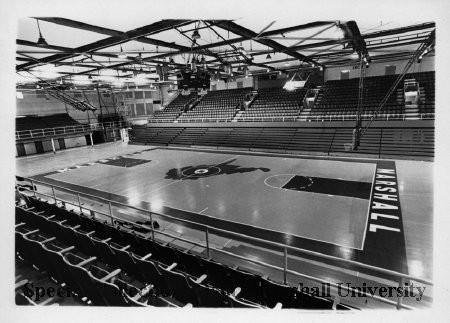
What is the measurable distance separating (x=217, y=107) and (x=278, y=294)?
22.8 m

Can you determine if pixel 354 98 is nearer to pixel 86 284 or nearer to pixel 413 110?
pixel 413 110

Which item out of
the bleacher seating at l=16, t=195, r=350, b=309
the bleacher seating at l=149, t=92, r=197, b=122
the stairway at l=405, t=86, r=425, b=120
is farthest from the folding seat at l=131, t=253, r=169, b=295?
the bleacher seating at l=149, t=92, r=197, b=122

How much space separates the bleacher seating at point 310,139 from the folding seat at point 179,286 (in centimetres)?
1238

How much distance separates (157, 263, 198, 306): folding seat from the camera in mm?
3143

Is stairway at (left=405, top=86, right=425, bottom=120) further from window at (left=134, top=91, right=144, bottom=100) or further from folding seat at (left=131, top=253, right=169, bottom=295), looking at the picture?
window at (left=134, top=91, right=144, bottom=100)

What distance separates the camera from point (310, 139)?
1655 cm

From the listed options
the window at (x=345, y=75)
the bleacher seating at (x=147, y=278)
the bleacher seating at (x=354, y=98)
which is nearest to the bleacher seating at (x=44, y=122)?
the bleacher seating at (x=147, y=278)

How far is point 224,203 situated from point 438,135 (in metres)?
6.97

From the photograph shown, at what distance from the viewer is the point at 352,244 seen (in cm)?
573

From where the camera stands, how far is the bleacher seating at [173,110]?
26.2 meters

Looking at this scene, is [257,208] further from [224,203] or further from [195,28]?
[195,28]

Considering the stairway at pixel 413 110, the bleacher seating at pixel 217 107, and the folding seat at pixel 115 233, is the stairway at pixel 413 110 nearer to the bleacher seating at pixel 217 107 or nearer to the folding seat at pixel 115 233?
the bleacher seating at pixel 217 107

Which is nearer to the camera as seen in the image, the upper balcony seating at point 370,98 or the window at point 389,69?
the upper balcony seating at point 370,98

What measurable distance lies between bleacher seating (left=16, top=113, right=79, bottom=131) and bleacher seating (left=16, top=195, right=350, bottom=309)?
21.8m
